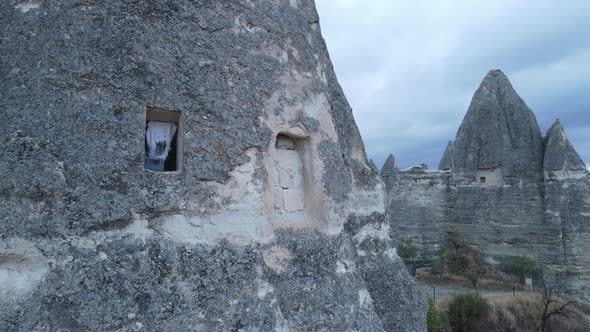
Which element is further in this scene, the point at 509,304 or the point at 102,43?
the point at 509,304

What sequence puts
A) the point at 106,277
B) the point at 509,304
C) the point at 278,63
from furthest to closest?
the point at 509,304 → the point at 278,63 → the point at 106,277

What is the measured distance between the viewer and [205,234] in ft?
10.7

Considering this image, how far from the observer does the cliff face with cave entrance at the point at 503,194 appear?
53.2 feet

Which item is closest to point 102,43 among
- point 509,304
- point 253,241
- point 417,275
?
point 253,241

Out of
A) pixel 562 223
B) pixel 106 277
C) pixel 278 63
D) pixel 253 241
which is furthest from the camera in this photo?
pixel 562 223

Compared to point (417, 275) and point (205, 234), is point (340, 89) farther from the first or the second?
point (417, 275)

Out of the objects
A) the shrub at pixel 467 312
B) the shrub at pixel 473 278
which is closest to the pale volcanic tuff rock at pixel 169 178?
the shrub at pixel 467 312

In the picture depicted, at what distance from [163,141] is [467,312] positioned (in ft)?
37.3

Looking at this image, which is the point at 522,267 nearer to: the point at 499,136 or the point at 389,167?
the point at 499,136

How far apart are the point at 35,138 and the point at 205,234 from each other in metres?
1.21

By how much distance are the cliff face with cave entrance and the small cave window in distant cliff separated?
1580cm

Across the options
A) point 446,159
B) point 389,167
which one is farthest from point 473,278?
point 446,159

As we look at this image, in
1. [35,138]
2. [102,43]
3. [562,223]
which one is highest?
[102,43]

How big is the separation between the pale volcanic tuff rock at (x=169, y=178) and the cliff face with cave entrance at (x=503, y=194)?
586 inches
